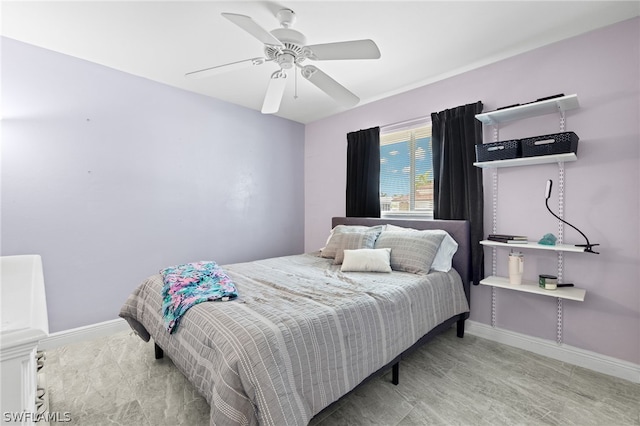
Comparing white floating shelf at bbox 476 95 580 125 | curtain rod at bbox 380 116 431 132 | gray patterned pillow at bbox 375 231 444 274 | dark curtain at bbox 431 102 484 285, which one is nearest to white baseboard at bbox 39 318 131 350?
gray patterned pillow at bbox 375 231 444 274

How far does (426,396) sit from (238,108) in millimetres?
3662

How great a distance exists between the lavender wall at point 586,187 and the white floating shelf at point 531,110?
0.24 feet

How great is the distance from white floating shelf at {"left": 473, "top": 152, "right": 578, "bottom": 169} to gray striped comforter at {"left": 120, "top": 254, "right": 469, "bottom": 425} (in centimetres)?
111

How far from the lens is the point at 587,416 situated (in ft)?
5.44

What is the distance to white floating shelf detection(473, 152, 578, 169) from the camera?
2125 millimetres

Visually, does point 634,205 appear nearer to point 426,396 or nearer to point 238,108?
point 426,396

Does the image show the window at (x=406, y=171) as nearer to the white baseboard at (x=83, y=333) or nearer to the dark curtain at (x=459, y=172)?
the dark curtain at (x=459, y=172)

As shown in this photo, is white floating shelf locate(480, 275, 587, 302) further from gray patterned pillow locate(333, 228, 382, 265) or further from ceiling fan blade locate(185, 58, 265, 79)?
ceiling fan blade locate(185, 58, 265, 79)

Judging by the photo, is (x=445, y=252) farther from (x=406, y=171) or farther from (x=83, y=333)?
(x=83, y=333)

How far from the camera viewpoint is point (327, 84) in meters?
2.09

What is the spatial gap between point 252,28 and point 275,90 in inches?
26.5

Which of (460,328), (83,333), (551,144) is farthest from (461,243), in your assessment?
(83,333)

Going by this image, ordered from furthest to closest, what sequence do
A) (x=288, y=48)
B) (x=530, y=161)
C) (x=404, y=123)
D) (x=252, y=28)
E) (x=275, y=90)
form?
(x=404, y=123)
(x=530, y=161)
(x=275, y=90)
(x=288, y=48)
(x=252, y=28)

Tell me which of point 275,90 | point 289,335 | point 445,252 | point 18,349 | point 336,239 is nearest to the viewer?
point 18,349
